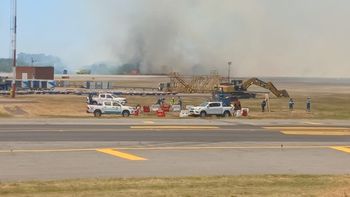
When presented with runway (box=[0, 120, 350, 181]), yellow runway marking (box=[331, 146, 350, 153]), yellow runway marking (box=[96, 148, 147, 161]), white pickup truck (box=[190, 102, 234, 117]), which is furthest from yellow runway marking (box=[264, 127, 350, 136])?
white pickup truck (box=[190, 102, 234, 117])

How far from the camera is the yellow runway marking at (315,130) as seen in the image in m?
28.1

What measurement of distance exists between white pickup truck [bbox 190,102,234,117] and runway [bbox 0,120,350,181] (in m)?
17.6

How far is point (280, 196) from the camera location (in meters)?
11.3

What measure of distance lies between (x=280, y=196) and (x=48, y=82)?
104m

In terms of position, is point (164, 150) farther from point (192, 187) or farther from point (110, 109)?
point (110, 109)

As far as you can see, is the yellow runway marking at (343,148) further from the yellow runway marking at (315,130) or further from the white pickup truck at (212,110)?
the white pickup truck at (212,110)

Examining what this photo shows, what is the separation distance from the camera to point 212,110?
50.0 metres

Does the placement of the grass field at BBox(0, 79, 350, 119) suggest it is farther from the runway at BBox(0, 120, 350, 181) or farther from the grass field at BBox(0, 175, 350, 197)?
the grass field at BBox(0, 175, 350, 197)

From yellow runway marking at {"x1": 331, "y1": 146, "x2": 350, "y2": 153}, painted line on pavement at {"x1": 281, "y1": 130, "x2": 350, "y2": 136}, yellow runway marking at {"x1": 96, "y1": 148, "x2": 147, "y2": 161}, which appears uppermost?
painted line on pavement at {"x1": 281, "y1": 130, "x2": 350, "y2": 136}

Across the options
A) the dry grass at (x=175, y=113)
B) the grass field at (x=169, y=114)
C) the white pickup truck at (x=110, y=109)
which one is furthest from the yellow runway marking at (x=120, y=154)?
the white pickup truck at (x=110, y=109)

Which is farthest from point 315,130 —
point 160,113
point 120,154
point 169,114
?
point 169,114

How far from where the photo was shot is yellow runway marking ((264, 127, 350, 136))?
28.1m

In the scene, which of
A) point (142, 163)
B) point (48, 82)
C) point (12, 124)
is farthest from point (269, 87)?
point (142, 163)

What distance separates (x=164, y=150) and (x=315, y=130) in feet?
38.9
